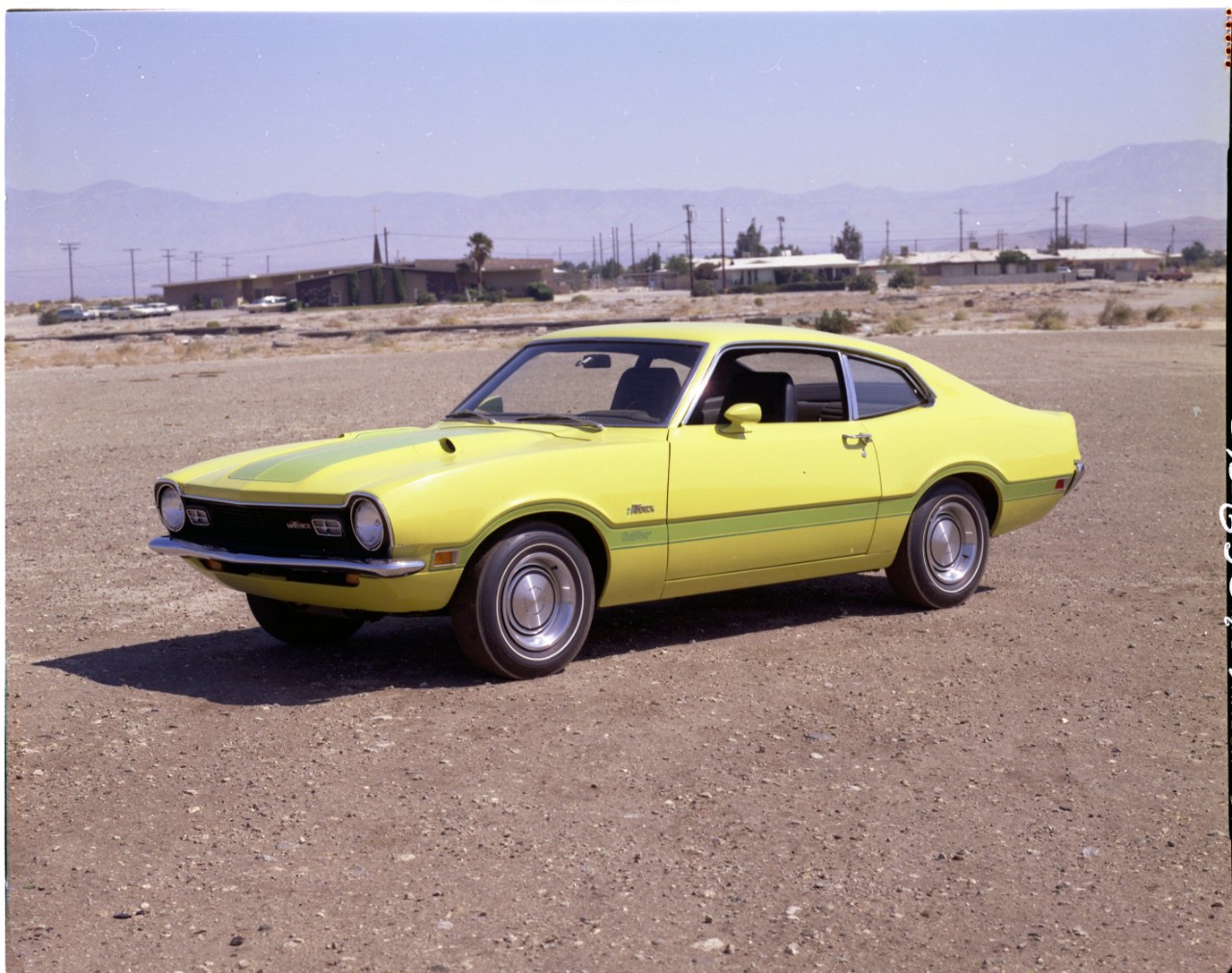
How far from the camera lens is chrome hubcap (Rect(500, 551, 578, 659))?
20.0ft

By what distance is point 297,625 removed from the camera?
695 cm

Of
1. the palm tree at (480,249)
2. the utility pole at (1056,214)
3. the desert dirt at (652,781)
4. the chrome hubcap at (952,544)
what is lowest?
the desert dirt at (652,781)

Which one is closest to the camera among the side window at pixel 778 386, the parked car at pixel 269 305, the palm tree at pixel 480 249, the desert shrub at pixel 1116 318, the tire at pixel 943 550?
the side window at pixel 778 386

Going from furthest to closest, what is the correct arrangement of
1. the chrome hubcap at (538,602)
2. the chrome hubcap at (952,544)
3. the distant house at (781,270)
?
1. the distant house at (781,270)
2. the chrome hubcap at (952,544)
3. the chrome hubcap at (538,602)

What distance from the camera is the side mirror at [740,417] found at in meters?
6.66

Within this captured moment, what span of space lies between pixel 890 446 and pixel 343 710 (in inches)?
124

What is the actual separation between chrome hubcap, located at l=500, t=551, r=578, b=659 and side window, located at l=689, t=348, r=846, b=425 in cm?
111

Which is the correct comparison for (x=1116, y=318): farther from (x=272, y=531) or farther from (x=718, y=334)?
(x=272, y=531)

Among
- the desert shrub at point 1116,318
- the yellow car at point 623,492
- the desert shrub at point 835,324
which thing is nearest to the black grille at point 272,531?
the yellow car at point 623,492

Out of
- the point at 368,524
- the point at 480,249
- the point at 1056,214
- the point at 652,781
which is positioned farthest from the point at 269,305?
the point at 652,781

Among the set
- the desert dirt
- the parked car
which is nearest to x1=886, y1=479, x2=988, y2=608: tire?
the desert dirt

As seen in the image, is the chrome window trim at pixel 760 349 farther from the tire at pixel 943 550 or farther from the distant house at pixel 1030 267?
the distant house at pixel 1030 267

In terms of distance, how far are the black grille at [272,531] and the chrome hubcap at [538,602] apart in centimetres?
66

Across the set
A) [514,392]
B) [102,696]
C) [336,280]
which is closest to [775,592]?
[514,392]
